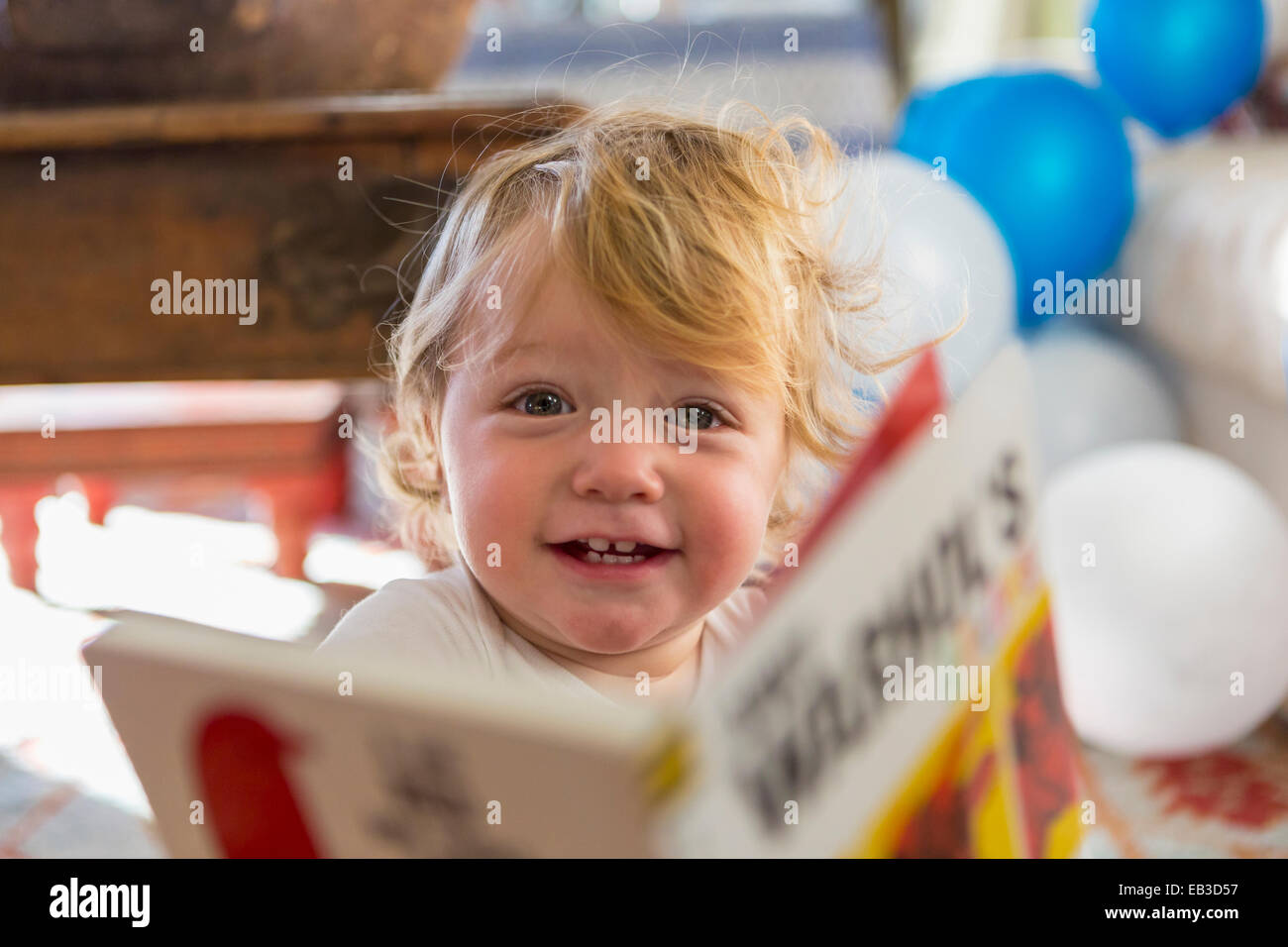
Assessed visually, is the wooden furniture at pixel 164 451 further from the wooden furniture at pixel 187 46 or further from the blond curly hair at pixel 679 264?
the blond curly hair at pixel 679 264

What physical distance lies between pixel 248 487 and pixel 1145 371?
4.48 ft

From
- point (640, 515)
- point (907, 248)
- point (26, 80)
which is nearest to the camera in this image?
point (640, 515)

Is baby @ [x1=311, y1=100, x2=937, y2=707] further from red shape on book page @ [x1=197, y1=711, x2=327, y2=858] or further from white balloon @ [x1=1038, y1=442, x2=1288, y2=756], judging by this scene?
white balloon @ [x1=1038, y1=442, x2=1288, y2=756]

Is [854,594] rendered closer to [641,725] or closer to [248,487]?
[641,725]

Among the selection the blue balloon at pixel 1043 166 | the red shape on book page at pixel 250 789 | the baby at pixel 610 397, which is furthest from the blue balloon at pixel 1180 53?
the red shape on book page at pixel 250 789

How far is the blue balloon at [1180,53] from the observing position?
168 centimetres

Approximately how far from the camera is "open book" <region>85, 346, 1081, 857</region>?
223mm

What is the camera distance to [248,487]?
6.48 feet

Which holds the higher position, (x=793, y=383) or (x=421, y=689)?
(x=793, y=383)

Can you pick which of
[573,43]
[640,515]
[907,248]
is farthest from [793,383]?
[573,43]

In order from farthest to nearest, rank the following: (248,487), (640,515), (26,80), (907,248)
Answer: (248,487) < (907,248) < (26,80) < (640,515)

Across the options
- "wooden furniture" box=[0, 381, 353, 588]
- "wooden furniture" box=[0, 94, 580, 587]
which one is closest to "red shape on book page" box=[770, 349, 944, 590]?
"wooden furniture" box=[0, 94, 580, 587]

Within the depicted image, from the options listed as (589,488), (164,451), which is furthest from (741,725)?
(164,451)

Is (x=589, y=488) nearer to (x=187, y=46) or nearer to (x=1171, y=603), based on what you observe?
(x=187, y=46)
